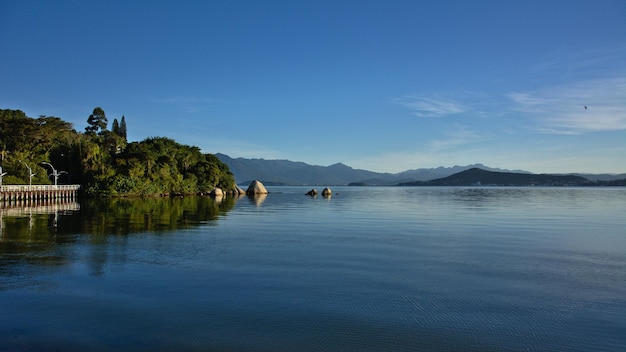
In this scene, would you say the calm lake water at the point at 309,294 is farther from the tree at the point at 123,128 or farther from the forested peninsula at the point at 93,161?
the tree at the point at 123,128

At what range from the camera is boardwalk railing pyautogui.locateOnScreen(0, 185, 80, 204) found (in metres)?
51.3

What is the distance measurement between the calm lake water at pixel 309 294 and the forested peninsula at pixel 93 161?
53529 millimetres

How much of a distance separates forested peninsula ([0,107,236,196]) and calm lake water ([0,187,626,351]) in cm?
5353

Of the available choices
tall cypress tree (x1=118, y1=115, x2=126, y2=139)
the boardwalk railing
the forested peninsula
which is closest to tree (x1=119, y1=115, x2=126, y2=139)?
tall cypress tree (x1=118, y1=115, x2=126, y2=139)

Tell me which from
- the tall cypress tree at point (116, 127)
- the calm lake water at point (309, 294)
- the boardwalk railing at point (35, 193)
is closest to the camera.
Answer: the calm lake water at point (309, 294)

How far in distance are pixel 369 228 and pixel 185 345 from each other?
1996 centimetres

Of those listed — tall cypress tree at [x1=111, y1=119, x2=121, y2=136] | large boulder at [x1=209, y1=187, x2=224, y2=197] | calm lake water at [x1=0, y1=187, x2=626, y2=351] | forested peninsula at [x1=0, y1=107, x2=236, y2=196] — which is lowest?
calm lake water at [x1=0, y1=187, x2=626, y2=351]

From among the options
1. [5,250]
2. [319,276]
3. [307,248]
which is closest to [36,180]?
[5,250]

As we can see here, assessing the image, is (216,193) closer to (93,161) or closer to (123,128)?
(93,161)

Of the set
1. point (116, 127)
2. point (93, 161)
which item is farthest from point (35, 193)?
point (116, 127)

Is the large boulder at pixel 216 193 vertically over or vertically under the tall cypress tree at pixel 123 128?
under

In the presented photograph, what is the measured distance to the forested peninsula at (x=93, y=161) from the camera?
66062 millimetres

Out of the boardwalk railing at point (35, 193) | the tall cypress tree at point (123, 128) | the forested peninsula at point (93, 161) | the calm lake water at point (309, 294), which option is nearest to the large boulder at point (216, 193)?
the forested peninsula at point (93, 161)

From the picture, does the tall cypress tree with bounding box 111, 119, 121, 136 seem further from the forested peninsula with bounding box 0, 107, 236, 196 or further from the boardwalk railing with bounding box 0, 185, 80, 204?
the boardwalk railing with bounding box 0, 185, 80, 204
